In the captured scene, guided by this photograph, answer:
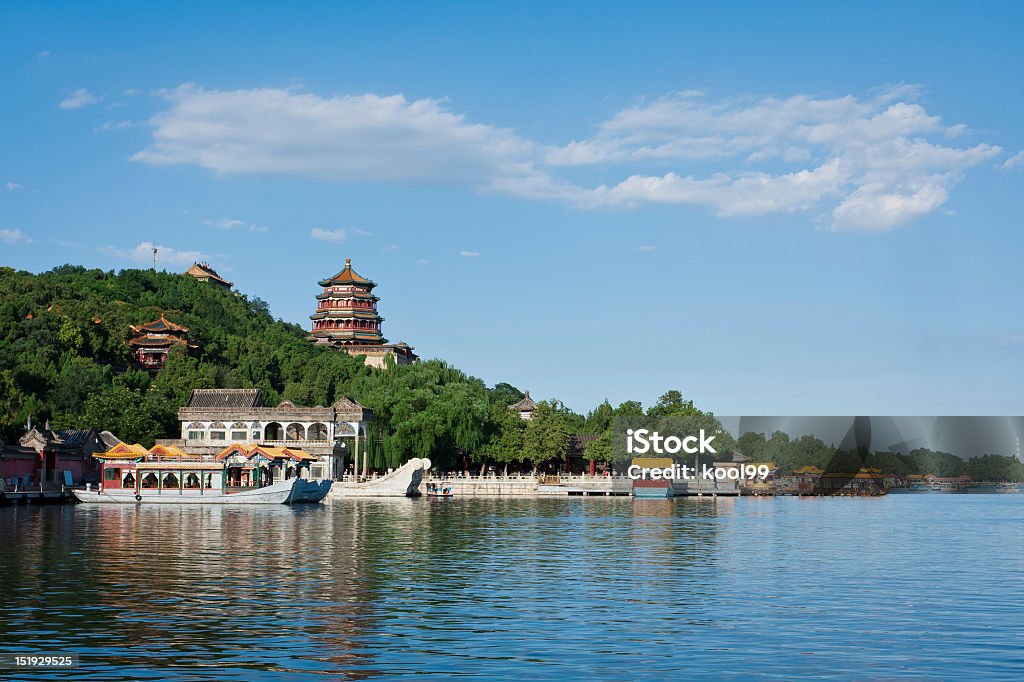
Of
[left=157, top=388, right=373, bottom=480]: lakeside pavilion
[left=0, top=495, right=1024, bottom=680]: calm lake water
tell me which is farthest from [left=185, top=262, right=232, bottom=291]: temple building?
[left=0, top=495, right=1024, bottom=680]: calm lake water

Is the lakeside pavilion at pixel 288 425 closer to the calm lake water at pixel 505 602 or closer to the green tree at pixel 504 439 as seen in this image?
the green tree at pixel 504 439

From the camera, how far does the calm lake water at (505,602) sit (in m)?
17.8

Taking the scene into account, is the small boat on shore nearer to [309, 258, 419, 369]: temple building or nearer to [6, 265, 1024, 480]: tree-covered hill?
[6, 265, 1024, 480]: tree-covered hill

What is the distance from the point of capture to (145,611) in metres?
22.2

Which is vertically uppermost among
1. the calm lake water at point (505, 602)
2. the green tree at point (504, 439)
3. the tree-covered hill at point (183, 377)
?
the tree-covered hill at point (183, 377)

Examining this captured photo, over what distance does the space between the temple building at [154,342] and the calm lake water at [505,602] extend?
68444 mm

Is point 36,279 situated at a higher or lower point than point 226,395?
higher

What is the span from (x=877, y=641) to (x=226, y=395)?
263ft

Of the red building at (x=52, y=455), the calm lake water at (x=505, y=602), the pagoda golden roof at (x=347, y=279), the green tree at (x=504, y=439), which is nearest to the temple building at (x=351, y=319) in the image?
the pagoda golden roof at (x=347, y=279)

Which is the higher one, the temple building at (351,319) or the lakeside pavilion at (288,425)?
the temple building at (351,319)

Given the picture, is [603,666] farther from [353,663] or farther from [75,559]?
[75,559]

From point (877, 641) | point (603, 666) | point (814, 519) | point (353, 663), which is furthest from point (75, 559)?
point (814, 519)

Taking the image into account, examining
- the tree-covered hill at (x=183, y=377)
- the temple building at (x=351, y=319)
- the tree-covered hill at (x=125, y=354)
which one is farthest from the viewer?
the temple building at (x=351, y=319)

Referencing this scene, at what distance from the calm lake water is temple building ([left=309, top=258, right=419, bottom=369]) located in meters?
90.8
